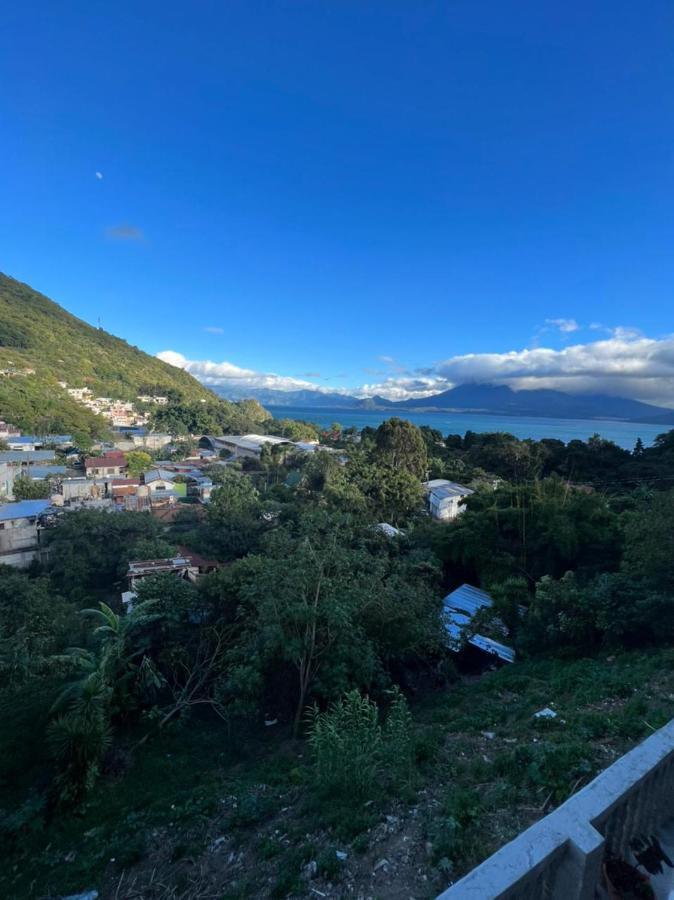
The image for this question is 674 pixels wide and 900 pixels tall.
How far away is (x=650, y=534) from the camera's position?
650 centimetres

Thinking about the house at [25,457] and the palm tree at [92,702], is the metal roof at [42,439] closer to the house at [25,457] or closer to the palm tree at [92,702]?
the house at [25,457]

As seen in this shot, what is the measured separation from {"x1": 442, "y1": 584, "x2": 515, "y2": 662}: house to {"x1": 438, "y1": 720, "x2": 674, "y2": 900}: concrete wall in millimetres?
4852

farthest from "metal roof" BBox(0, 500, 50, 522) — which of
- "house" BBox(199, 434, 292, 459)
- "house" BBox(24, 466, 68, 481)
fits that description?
"house" BBox(199, 434, 292, 459)

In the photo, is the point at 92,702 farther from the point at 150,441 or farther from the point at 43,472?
the point at 150,441

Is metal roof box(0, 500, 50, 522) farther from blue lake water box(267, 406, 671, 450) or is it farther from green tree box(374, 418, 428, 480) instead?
blue lake water box(267, 406, 671, 450)

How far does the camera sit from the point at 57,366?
229 ft

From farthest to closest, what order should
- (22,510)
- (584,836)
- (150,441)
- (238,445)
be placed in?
(150,441) < (238,445) < (22,510) < (584,836)

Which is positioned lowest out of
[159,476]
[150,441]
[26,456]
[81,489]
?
[81,489]

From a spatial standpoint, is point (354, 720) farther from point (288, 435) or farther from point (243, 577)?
point (288, 435)

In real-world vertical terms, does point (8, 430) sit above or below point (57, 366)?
below

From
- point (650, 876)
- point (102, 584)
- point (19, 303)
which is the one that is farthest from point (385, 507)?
point (19, 303)

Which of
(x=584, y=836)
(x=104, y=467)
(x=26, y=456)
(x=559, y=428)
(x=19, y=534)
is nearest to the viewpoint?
(x=584, y=836)

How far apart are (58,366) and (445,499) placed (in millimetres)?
73355

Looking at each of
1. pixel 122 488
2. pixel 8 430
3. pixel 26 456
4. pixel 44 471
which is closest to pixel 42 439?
pixel 8 430
